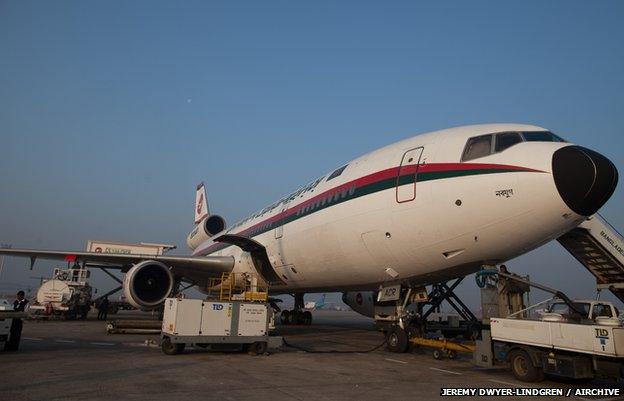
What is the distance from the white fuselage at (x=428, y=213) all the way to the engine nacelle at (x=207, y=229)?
49.9 ft

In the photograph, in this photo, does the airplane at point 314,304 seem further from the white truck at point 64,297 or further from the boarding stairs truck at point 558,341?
the boarding stairs truck at point 558,341

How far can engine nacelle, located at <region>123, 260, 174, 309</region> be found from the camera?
563 inches

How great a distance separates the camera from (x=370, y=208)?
416 inches

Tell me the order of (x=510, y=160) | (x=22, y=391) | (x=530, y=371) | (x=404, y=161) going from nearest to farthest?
(x=22, y=391)
(x=530, y=371)
(x=510, y=160)
(x=404, y=161)

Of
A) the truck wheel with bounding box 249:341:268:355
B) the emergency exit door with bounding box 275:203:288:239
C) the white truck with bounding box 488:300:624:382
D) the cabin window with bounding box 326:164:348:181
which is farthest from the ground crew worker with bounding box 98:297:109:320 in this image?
the white truck with bounding box 488:300:624:382

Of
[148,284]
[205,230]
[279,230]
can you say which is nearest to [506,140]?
[279,230]

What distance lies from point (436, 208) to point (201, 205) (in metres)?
29.4

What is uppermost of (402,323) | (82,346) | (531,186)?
(531,186)

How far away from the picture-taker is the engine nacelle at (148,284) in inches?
563

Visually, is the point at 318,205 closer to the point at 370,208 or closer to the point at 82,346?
the point at 370,208

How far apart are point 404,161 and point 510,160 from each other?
257cm

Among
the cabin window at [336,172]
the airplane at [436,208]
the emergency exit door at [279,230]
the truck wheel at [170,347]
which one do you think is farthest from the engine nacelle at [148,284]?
the cabin window at [336,172]

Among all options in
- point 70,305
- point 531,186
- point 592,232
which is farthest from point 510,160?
point 70,305

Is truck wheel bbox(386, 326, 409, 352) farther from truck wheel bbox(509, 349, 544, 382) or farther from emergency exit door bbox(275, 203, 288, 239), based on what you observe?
emergency exit door bbox(275, 203, 288, 239)
